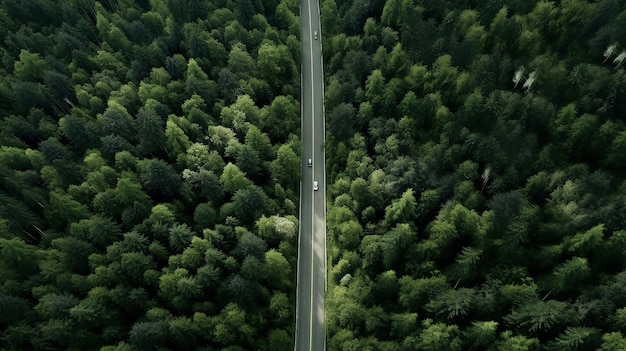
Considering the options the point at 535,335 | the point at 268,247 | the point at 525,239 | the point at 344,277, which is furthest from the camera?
the point at 268,247

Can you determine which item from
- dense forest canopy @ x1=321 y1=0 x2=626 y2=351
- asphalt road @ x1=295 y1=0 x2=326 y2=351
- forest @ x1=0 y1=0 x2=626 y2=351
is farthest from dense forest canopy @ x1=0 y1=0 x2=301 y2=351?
dense forest canopy @ x1=321 y1=0 x2=626 y2=351

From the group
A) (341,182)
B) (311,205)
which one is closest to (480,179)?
(341,182)

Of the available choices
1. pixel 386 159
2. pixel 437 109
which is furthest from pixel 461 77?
pixel 386 159

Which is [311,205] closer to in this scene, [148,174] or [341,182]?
[341,182]

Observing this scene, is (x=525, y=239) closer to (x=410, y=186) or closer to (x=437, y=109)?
(x=410, y=186)

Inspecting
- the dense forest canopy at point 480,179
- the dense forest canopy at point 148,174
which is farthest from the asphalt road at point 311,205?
the dense forest canopy at point 480,179

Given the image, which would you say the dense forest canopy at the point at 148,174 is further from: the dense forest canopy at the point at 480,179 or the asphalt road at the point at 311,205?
the dense forest canopy at the point at 480,179
